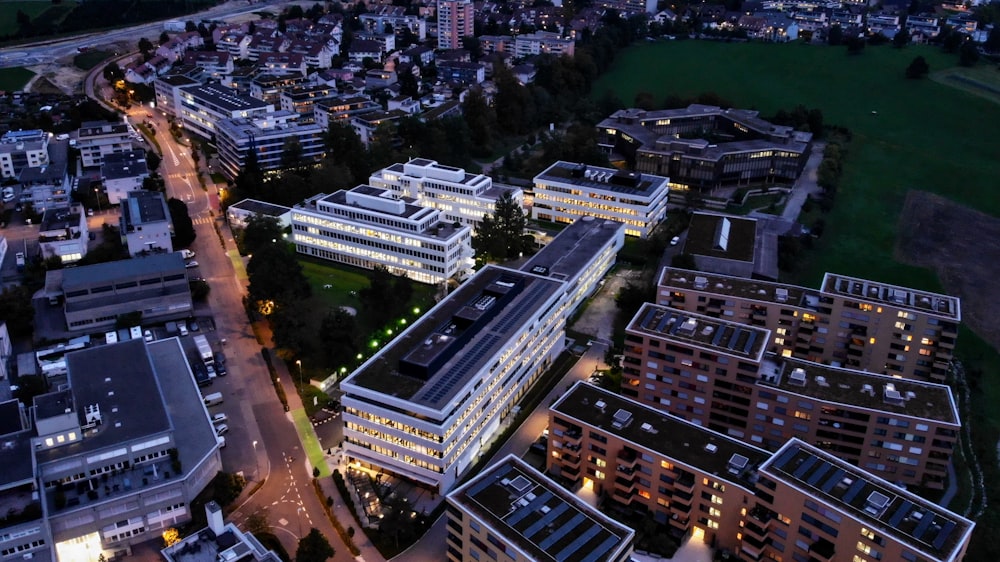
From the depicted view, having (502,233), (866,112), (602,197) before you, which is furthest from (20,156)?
(866,112)

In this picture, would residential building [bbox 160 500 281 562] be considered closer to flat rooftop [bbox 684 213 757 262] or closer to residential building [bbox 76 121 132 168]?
flat rooftop [bbox 684 213 757 262]

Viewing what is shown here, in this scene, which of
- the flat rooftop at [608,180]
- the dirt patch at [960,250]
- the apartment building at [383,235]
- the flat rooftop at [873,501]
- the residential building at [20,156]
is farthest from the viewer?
the residential building at [20,156]

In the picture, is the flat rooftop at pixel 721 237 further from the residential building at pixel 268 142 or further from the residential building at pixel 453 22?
the residential building at pixel 453 22

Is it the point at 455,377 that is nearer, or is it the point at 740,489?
the point at 740,489


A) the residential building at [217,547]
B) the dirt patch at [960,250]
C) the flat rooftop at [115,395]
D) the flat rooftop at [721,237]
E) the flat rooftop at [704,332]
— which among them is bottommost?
the dirt patch at [960,250]

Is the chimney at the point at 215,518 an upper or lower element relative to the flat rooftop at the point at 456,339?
lower

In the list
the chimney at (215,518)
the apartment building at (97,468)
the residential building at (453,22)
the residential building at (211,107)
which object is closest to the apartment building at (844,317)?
the chimney at (215,518)

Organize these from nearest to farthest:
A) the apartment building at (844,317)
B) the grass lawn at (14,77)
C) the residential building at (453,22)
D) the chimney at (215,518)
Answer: the chimney at (215,518) → the apartment building at (844,317) → the grass lawn at (14,77) → the residential building at (453,22)

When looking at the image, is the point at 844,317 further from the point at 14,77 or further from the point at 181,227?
the point at 14,77
